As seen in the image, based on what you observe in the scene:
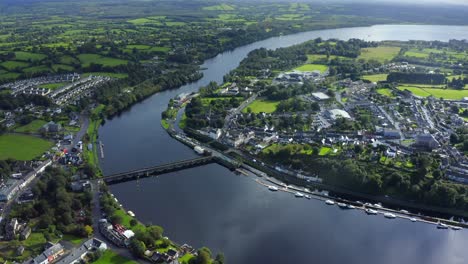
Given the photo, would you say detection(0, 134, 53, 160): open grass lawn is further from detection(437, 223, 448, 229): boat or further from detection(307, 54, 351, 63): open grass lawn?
detection(307, 54, 351, 63): open grass lawn

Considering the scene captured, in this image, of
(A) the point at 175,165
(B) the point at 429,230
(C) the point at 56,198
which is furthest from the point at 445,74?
(C) the point at 56,198

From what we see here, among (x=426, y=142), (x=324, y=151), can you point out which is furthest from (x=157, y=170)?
(x=426, y=142)

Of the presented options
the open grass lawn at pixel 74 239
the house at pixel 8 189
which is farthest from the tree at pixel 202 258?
Answer: the house at pixel 8 189

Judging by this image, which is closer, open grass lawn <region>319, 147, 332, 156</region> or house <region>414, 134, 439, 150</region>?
open grass lawn <region>319, 147, 332, 156</region>

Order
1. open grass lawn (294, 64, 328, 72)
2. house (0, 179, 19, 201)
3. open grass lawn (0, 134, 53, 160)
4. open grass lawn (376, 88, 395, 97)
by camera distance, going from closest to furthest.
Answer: house (0, 179, 19, 201), open grass lawn (0, 134, 53, 160), open grass lawn (376, 88, 395, 97), open grass lawn (294, 64, 328, 72)

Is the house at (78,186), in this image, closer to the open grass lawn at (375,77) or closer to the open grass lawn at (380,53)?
the open grass lawn at (375,77)

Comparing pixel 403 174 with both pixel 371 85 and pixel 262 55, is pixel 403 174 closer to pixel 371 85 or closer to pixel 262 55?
pixel 371 85

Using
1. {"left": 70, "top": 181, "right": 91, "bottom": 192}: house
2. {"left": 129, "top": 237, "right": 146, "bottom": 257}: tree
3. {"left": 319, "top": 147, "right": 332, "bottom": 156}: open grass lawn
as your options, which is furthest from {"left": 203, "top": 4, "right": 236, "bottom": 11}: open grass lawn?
{"left": 129, "top": 237, "right": 146, "bottom": 257}: tree
